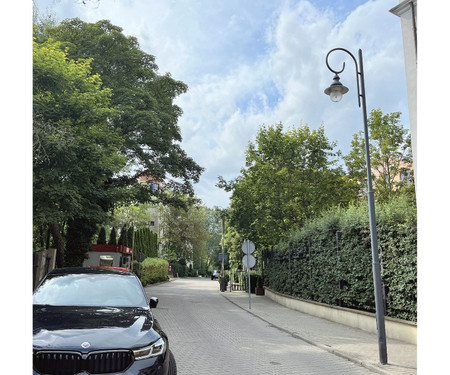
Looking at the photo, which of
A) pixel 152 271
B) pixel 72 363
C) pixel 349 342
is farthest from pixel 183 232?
pixel 72 363

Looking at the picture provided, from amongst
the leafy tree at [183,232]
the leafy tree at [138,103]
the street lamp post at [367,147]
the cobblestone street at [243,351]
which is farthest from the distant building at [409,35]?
the leafy tree at [183,232]

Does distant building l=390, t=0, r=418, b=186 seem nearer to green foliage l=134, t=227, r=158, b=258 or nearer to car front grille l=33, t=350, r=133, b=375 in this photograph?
car front grille l=33, t=350, r=133, b=375

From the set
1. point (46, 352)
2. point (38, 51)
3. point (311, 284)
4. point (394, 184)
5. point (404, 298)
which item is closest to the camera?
point (46, 352)

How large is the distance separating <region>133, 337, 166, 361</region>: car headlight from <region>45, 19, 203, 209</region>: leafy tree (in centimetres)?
1838

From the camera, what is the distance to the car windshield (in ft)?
17.5

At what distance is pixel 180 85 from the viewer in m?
28.4

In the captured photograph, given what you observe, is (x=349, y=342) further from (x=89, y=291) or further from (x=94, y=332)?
(x=94, y=332)

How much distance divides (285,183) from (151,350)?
19883mm

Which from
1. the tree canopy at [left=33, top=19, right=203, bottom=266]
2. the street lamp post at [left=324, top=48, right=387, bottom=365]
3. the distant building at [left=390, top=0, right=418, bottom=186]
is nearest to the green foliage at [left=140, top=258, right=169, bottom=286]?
the tree canopy at [left=33, top=19, right=203, bottom=266]

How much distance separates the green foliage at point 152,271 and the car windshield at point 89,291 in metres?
30.0
